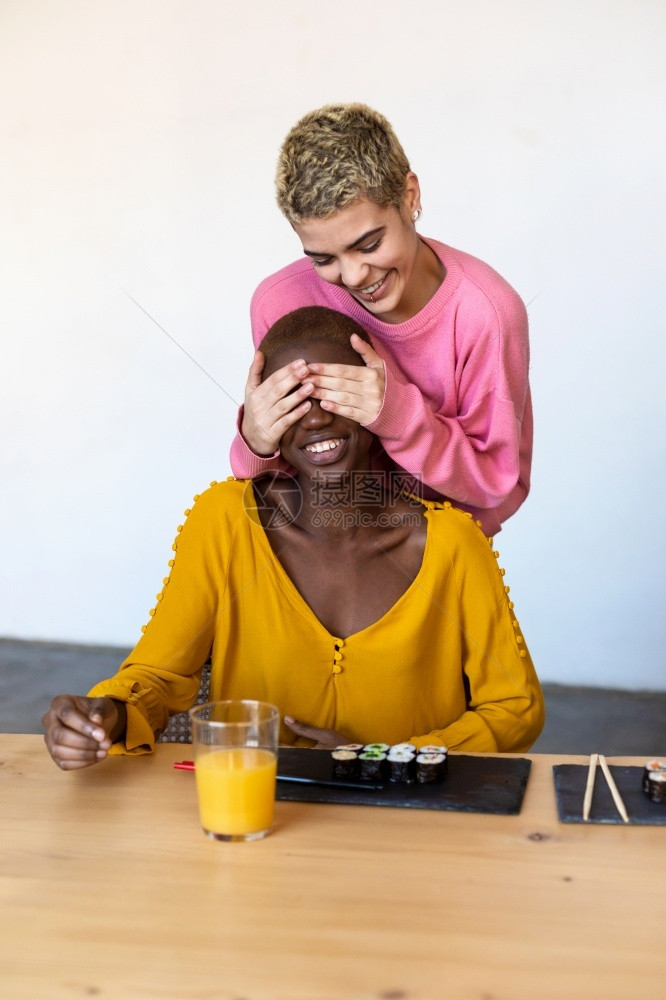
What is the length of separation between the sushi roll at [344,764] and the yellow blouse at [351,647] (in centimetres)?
36

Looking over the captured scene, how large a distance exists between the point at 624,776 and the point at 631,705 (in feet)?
9.71

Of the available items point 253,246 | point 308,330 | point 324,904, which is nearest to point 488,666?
point 308,330

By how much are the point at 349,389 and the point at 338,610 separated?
1.14 feet

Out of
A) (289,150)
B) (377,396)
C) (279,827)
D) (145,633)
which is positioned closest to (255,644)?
(145,633)

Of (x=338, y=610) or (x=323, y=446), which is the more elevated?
(x=323, y=446)

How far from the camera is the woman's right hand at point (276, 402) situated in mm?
1633

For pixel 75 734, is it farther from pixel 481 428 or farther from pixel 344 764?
pixel 481 428

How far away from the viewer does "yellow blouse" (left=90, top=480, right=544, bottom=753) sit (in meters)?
1.66

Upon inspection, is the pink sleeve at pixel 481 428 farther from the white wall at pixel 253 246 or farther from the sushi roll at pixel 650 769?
the white wall at pixel 253 246

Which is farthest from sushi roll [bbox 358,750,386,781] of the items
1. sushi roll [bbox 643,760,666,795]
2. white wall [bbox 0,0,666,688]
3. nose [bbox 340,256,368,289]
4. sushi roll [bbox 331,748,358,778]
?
white wall [bbox 0,0,666,688]

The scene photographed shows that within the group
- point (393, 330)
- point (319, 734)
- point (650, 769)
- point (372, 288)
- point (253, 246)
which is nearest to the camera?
point (650, 769)

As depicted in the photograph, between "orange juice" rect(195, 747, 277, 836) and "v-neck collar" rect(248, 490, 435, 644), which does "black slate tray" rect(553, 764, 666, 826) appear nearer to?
"orange juice" rect(195, 747, 277, 836)

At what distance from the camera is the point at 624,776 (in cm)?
128

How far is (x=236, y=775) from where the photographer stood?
1120 millimetres
